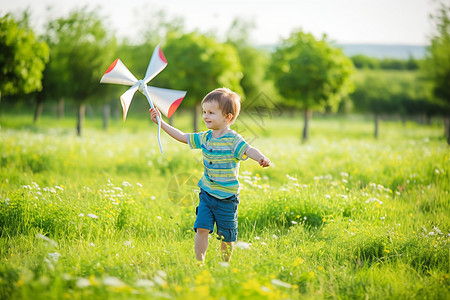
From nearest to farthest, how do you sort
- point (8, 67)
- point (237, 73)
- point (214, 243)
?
point (214, 243) < point (8, 67) < point (237, 73)

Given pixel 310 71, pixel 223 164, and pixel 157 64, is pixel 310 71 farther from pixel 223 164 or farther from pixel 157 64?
pixel 223 164

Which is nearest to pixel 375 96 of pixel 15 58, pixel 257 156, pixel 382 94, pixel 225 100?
pixel 382 94

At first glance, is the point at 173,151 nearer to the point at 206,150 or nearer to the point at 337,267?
the point at 206,150

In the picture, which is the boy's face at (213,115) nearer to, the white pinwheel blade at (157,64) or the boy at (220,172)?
the boy at (220,172)

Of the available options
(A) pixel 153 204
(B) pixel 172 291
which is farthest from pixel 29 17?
(B) pixel 172 291

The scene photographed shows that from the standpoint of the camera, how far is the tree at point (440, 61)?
14.0 m

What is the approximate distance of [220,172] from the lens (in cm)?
351

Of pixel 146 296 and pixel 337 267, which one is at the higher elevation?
pixel 146 296

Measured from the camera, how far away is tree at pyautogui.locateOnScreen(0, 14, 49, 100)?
38.1 ft

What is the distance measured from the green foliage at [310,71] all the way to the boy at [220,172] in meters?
13.8

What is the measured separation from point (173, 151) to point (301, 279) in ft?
21.4

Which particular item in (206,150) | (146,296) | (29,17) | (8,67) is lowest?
(146,296)

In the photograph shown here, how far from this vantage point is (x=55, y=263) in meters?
3.02

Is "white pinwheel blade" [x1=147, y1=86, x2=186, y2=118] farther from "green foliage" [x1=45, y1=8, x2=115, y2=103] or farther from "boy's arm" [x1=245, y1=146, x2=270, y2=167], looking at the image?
"green foliage" [x1=45, y1=8, x2=115, y2=103]
